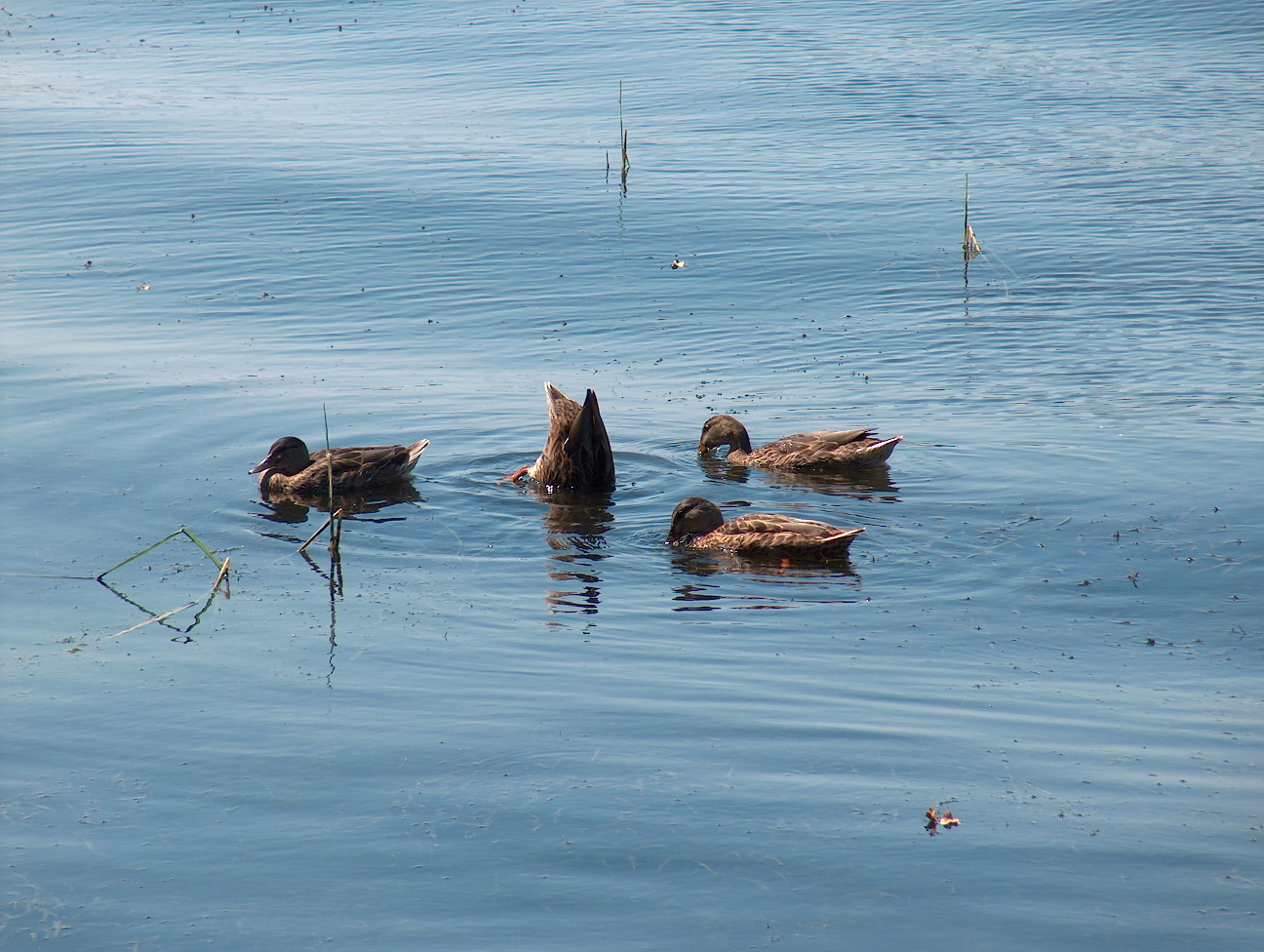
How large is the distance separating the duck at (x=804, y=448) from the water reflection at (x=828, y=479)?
60 mm

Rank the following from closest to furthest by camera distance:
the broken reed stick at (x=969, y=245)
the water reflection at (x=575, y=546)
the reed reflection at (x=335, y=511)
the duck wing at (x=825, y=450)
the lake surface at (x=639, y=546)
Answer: the lake surface at (x=639, y=546)
the water reflection at (x=575, y=546)
the reed reflection at (x=335, y=511)
the duck wing at (x=825, y=450)
the broken reed stick at (x=969, y=245)

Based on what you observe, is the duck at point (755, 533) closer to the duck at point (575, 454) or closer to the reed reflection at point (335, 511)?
the duck at point (575, 454)

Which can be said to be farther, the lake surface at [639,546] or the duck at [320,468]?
the duck at [320,468]

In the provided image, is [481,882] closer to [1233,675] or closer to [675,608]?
[675,608]

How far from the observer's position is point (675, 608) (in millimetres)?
9188

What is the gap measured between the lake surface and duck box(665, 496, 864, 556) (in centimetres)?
30

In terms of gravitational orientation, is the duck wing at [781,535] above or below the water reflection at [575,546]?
above

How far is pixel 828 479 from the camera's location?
1232 centimetres

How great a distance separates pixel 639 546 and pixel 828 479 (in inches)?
91.3

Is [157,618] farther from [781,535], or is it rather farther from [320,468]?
[781,535]

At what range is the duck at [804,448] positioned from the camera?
39.8 feet

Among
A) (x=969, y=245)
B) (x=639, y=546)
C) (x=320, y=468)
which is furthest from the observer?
(x=969, y=245)

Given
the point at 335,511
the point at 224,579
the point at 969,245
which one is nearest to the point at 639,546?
the point at 335,511

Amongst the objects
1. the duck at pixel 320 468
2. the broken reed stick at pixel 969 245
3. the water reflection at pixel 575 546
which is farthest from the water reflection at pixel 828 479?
the broken reed stick at pixel 969 245
